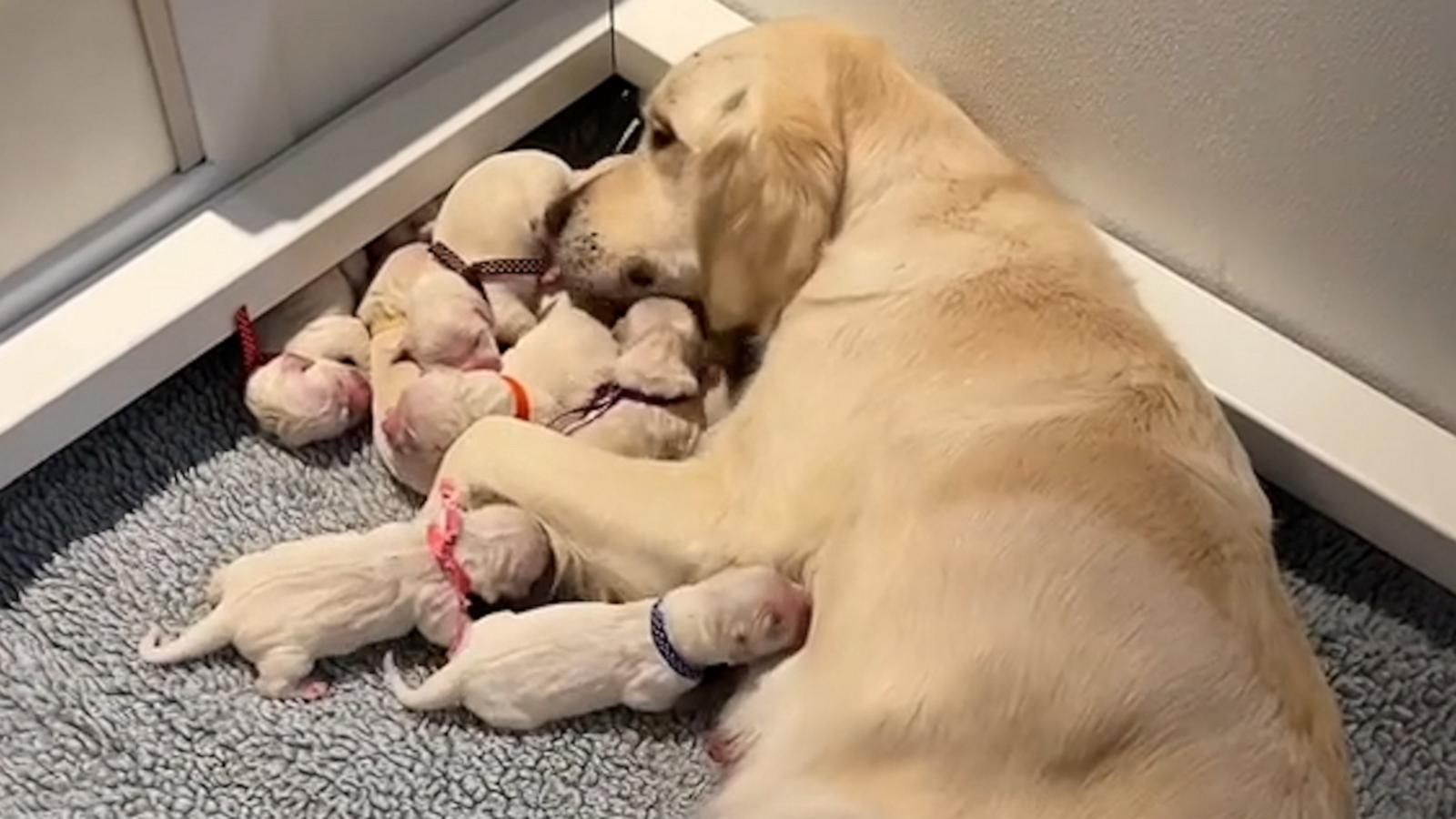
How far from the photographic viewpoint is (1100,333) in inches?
71.7

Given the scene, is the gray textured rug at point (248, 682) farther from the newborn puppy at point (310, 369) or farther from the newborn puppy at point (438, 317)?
the newborn puppy at point (438, 317)

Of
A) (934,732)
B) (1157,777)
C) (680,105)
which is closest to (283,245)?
(680,105)

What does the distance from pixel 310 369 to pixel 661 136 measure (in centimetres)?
43

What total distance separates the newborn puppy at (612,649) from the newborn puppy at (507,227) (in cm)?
36

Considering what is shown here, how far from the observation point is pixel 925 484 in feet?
5.80

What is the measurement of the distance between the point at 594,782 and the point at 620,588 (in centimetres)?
18

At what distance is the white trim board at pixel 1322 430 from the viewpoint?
2.07m

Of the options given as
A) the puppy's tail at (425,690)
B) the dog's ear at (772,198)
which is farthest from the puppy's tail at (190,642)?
the dog's ear at (772,198)

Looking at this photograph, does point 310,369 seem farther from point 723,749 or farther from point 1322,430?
point 1322,430

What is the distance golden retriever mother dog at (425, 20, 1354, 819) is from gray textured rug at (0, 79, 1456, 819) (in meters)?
0.17

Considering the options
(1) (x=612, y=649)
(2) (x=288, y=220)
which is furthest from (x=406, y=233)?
(1) (x=612, y=649)

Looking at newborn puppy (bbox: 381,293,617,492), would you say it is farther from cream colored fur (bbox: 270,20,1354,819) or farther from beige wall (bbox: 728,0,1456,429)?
beige wall (bbox: 728,0,1456,429)

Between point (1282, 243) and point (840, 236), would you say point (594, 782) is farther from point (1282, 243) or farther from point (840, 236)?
point (1282, 243)

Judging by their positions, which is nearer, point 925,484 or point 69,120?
point 925,484
